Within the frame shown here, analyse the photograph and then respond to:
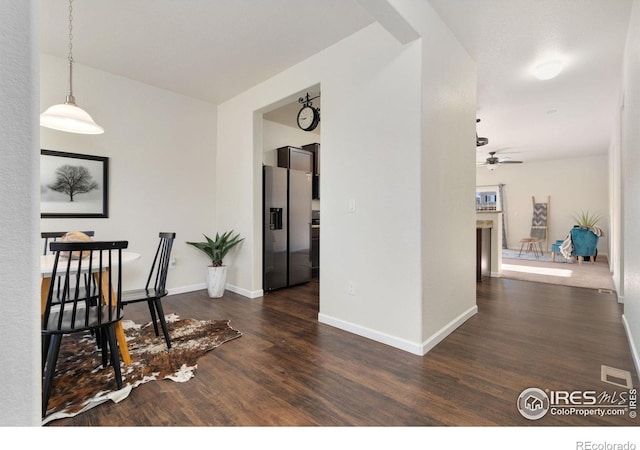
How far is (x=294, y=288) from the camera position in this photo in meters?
4.31

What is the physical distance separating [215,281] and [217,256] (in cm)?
34

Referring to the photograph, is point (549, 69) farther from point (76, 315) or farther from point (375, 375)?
point (76, 315)

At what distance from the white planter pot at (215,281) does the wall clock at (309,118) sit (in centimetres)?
208

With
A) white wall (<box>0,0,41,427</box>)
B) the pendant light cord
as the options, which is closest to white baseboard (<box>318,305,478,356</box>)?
white wall (<box>0,0,41,427</box>)

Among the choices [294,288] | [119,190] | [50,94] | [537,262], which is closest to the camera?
[50,94]

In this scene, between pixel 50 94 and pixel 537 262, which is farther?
pixel 537 262

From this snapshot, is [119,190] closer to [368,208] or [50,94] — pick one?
[50,94]

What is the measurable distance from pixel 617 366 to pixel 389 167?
6.81 ft

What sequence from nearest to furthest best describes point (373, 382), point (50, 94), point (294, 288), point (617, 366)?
point (373, 382), point (617, 366), point (50, 94), point (294, 288)

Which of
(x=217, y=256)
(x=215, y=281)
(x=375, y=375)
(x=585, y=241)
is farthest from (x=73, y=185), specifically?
(x=585, y=241)

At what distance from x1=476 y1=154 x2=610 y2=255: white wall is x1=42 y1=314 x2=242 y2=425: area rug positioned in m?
9.42

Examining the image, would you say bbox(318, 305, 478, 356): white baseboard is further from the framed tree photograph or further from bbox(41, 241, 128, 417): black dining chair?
the framed tree photograph

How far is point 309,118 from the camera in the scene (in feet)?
12.0

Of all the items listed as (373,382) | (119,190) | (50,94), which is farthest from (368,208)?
(50,94)
